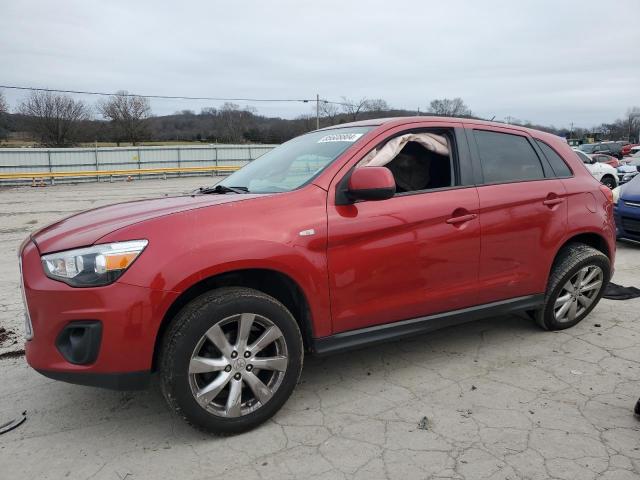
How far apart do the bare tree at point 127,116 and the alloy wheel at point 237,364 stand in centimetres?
5003

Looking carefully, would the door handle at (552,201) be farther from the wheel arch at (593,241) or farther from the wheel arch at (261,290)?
the wheel arch at (261,290)

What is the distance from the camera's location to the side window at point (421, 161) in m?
3.61

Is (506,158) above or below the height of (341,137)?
below

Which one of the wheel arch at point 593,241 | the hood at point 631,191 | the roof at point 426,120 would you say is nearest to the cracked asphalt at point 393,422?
the wheel arch at point 593,241

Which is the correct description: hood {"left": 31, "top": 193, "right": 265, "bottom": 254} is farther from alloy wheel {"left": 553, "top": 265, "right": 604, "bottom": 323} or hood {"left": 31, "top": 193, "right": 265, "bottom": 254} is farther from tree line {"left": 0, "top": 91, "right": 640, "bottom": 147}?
tree line {"left": 0, "top": 91, "right": 640, "bottom": 147}


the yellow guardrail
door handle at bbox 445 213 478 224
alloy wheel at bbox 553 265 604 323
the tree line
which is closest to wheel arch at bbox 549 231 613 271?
alloy wheel at bbox 553 265 604 323

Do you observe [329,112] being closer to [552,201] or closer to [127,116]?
[127,116]

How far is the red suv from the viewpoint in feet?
8.45

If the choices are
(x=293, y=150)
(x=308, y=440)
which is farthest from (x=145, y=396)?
(x=293, y=150)

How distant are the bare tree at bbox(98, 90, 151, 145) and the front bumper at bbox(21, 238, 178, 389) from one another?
49.9 metres

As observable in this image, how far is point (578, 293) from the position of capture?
14.3 feet

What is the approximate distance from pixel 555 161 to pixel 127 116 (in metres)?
51.7

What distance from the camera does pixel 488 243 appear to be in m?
3.64

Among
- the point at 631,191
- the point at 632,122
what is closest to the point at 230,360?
the point at 631,191
